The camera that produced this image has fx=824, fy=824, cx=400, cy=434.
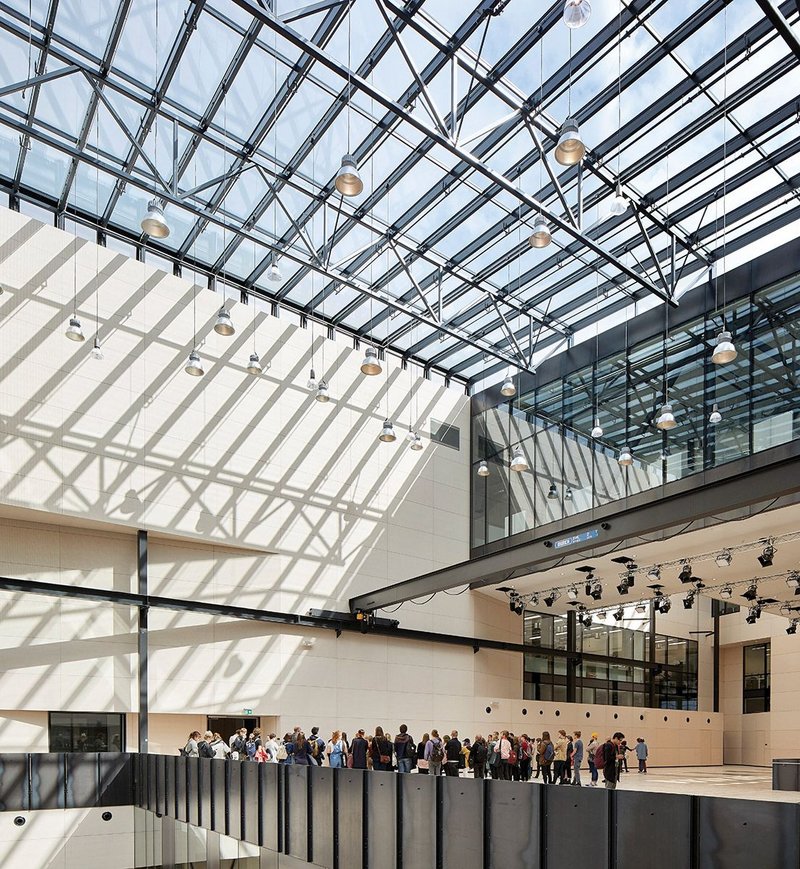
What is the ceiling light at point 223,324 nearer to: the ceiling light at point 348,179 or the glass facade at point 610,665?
the ceiling light at point 348,179

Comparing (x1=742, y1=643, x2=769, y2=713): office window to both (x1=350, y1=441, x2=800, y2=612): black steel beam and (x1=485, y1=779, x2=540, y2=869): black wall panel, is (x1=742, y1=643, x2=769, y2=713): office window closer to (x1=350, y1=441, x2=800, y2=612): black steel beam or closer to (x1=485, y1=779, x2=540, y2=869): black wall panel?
(x1=350, y1=441, x2=800, y2=612): black steel beam

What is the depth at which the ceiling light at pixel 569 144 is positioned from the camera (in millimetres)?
13070

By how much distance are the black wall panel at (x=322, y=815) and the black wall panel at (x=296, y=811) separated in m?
0.25

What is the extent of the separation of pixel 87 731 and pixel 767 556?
67.4 ft

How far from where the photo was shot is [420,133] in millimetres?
22234

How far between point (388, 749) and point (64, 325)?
15.7 meters

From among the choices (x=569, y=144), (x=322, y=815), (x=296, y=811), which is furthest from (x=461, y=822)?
(x=569, y=144)

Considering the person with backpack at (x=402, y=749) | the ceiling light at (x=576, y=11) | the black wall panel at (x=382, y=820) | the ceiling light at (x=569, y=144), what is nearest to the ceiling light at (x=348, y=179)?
the ceiling light at (x=569, y=144)

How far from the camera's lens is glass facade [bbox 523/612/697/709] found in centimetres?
3756

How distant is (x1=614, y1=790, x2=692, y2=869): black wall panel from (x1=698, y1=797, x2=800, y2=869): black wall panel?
0.20m

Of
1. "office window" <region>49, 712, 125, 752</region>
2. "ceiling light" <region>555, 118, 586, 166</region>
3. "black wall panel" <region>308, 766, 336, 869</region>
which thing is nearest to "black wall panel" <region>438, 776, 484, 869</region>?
"black wall panel" <region>308, 766, 336, 869</region>

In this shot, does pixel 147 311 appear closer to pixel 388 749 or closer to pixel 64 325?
pixel 64 325

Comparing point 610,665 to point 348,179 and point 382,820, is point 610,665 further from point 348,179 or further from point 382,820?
point 348,179

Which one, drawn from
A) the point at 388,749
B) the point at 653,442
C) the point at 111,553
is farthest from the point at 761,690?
the point at 111,553
